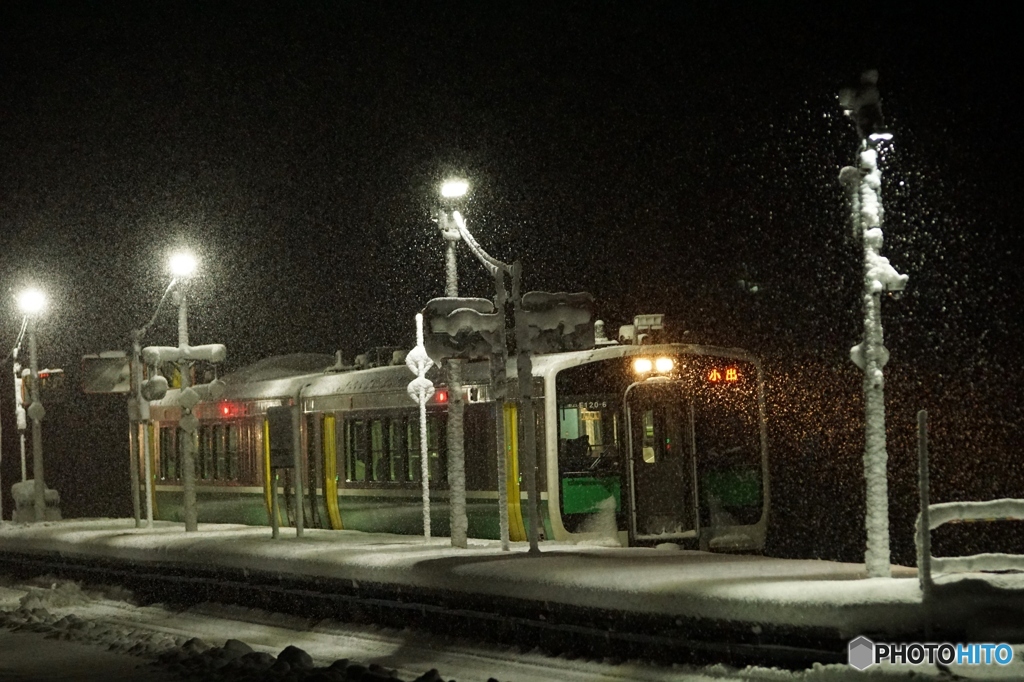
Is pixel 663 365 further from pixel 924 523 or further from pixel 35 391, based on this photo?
pixel 35 391

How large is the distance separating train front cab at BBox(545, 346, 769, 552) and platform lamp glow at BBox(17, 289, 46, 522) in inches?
590

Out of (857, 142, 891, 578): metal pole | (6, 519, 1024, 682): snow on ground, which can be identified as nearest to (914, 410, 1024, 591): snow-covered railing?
(6, 519, 1024, 682): snow on ground

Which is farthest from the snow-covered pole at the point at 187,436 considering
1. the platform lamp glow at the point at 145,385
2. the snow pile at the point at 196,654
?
the snow pile at the point at 196,654

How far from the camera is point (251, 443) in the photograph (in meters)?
25.6

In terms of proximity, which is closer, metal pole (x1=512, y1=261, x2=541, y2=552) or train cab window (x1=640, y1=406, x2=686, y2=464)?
metal pole (x1=512, y1=261, x2=541, y2=552)

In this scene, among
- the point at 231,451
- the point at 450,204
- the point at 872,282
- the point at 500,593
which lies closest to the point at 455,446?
the point at 450,204

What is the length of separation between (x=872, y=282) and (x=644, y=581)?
323 cm

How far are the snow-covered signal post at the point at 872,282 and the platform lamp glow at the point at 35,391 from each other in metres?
20.8

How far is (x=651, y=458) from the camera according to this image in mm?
17734

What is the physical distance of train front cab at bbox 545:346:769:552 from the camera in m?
17.7

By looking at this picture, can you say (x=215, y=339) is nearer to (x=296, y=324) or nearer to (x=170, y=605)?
(x=296, y=324)

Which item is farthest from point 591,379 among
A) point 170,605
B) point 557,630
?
point 170,605

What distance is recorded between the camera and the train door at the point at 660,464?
57.8 feet

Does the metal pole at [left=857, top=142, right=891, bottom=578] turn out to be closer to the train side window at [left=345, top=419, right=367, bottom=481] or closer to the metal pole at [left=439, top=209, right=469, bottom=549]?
the metal pole at [left=439, top=209, right=469, bottom=549]
